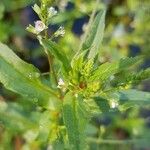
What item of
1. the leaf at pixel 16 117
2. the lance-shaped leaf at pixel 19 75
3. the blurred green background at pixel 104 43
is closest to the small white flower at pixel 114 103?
the lance-shaped leaf at pixel 19 75

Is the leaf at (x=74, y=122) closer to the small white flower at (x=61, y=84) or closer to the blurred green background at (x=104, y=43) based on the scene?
the small white flower at (x=61, y=84)

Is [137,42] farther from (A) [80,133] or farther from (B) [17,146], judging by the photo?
(A) [80,133]

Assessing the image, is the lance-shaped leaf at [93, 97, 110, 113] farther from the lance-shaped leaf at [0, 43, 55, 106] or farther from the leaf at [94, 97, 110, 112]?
the lance-shaped leaf at [0, 43, 55, 106]

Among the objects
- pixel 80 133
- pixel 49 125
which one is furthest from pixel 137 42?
pixel 80 133

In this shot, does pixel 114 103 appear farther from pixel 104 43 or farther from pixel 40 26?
pixel 104 43

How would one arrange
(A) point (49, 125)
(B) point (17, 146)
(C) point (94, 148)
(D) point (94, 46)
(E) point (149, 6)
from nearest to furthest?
(D) point (94, 46) → (A) point (49, 125) → (C) point (94, 148) → (B) point (17, 146) → (E) point (149, 6)

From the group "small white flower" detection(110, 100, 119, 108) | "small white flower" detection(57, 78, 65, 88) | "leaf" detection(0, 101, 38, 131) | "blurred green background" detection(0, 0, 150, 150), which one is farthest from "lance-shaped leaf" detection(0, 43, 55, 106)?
"blurred green background" detection(0, 0, 150, 150)
